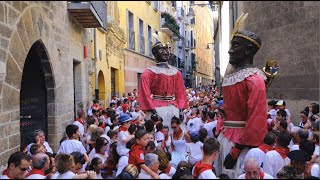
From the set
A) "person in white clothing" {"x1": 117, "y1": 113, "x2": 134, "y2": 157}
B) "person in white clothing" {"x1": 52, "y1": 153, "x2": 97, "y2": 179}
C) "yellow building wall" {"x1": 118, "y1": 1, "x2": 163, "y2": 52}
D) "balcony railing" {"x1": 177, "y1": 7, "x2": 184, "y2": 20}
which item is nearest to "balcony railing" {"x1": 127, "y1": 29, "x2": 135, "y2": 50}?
"yellow building wall" {"x1": 118, "y1": 1, "x2": 163, "y2": 52}

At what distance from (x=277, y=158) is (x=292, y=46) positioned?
6.35m

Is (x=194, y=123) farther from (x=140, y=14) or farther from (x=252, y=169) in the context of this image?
(x=140, y=14)

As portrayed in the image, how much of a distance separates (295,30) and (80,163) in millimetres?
7244

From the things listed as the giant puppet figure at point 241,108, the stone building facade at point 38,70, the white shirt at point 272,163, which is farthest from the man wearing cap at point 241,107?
the stone building facade at point 38,70

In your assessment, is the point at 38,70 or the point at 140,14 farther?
the point at 140,14

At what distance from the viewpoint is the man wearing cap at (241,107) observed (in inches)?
150

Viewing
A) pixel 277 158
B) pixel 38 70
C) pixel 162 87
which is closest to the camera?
pixel 277 158

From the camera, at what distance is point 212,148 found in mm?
3367

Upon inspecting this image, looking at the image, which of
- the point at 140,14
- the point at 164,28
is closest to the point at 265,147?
the point at 140,14

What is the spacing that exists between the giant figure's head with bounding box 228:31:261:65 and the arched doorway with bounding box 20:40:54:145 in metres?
4.38

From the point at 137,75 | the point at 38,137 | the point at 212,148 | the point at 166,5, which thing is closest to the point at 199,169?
the point at 212,148

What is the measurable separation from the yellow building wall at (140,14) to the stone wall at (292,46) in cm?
708

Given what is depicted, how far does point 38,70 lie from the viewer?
7.85 metres

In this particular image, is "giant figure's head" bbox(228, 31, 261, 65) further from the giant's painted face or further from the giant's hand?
the giant's hand
